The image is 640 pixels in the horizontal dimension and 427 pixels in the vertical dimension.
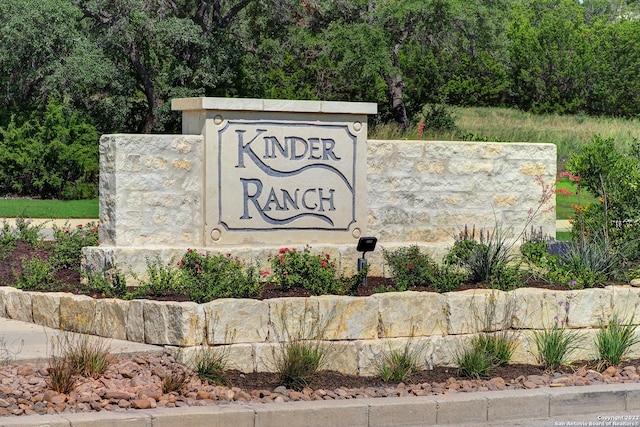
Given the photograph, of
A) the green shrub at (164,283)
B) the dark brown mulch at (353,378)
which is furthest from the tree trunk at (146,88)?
the dark brown mulch at (353,378)

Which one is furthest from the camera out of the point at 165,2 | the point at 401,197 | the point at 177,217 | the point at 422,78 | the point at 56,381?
the point at 422,78

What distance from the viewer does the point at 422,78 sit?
129 ft

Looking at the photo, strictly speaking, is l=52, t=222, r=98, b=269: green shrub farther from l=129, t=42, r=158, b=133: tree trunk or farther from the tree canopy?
l=129, t=42, r=158, b=133: tree trunk

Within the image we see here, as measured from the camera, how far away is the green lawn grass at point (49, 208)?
20109 millimetres

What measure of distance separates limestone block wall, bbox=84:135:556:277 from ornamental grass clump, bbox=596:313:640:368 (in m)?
2.90

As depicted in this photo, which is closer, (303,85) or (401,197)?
(401,197)

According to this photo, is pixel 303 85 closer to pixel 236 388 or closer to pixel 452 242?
pixel 452 242

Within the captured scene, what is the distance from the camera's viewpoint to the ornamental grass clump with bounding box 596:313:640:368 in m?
9.45

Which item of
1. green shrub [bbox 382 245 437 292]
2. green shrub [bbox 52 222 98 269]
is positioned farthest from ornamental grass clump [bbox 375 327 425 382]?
green shrub [bbox 52 222 98 269]

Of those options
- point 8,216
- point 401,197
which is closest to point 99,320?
point 401,197

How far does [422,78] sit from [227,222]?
95.0 ft

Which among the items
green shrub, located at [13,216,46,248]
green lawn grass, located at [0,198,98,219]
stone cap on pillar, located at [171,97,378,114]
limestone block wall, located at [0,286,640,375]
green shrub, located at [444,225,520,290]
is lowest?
limestone block wall, located at [0,286,640,375]

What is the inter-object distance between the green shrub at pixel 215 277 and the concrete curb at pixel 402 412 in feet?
6.54

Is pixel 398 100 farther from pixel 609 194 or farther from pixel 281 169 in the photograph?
pixel 281 169
